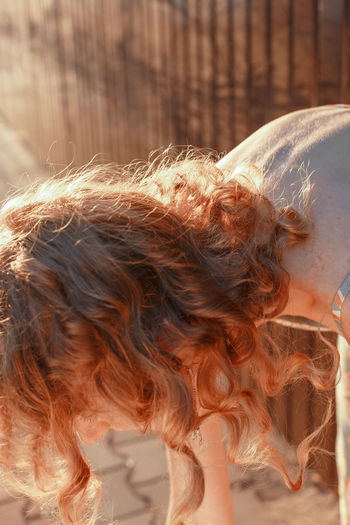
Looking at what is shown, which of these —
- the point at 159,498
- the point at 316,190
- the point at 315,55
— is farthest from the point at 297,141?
the point at 159,498

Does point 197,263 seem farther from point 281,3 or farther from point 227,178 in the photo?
point 281,3

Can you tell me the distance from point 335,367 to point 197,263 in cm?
54

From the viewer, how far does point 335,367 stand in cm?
163

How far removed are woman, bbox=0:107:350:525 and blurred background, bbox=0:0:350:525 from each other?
0.47 meters

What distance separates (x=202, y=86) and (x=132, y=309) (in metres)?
2.37

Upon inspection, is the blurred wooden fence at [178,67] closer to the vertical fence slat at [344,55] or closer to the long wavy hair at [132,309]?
the vertical fence slat at [344,55]

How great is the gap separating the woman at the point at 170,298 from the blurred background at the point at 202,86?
47 cm

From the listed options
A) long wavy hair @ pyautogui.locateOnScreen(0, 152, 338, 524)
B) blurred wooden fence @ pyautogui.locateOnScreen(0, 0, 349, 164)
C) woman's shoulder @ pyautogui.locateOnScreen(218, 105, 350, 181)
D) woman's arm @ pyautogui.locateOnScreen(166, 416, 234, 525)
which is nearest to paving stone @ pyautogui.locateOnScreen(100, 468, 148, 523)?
woman's arm @ pyautogui.locateOnScreen(166, 416, 234, 525)

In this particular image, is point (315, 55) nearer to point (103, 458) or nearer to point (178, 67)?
point (178, 67)

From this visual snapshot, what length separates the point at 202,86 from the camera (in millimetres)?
3359

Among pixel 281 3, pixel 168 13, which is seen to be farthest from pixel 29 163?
pixel 281 3

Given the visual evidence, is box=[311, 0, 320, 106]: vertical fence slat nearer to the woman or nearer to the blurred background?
the blurred background

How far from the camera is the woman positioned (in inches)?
47.4

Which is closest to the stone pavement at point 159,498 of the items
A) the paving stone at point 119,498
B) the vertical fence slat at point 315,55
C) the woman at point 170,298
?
the paving stone at point 119,498
